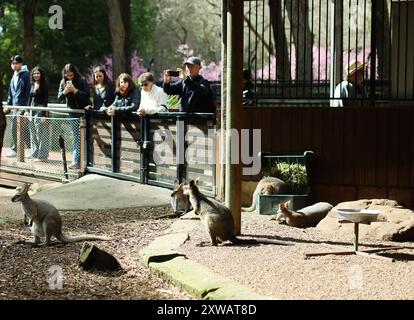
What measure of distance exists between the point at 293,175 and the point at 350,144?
870mm

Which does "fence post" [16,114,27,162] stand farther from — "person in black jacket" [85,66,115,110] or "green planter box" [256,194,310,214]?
"green planter box" [256,194,310,214]

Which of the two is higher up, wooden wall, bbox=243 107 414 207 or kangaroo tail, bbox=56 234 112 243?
wooden wall, bbox=243 107 414 207

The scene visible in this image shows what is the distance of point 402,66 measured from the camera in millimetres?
12664

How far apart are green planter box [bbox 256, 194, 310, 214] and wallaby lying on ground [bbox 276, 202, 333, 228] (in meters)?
0.52

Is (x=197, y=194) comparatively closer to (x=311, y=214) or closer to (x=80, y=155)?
(x=311, y=214)

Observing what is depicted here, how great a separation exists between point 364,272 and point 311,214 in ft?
10.0

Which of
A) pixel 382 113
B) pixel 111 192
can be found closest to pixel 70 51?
pixel 111 192

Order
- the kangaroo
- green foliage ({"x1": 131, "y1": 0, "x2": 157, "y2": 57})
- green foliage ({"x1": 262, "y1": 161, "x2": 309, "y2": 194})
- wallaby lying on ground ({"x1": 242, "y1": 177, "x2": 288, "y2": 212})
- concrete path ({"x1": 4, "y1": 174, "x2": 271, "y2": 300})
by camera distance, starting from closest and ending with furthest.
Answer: concrete path ({"x1": 4, "y1": 174, "x2": 271, "y2": 300}), the kangaroo, wallaby lying on ground ({"x1": 242, "y1": 177, "x2": 288, "y2": 212}), green foliage ({"x1": 262, "y1": 161, "x2": 309, "y2": 194}), green foliage ({"x1": 131, "y1": 0, "x2": 157, "y2": 57})

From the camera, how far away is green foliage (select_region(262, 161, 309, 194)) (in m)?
12.0

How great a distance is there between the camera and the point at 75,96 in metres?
16.5

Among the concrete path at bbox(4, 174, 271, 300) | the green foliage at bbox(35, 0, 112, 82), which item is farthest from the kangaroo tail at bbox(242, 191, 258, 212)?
the green foliage at bbox(35, 0, 112, 82)

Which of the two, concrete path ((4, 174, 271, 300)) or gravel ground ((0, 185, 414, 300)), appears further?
gravel ground ((0, 185, 414, 300))

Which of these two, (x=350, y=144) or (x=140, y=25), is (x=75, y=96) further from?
→ (x=140, y=25)

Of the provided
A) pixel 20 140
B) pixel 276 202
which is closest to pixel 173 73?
pixel 276 202
